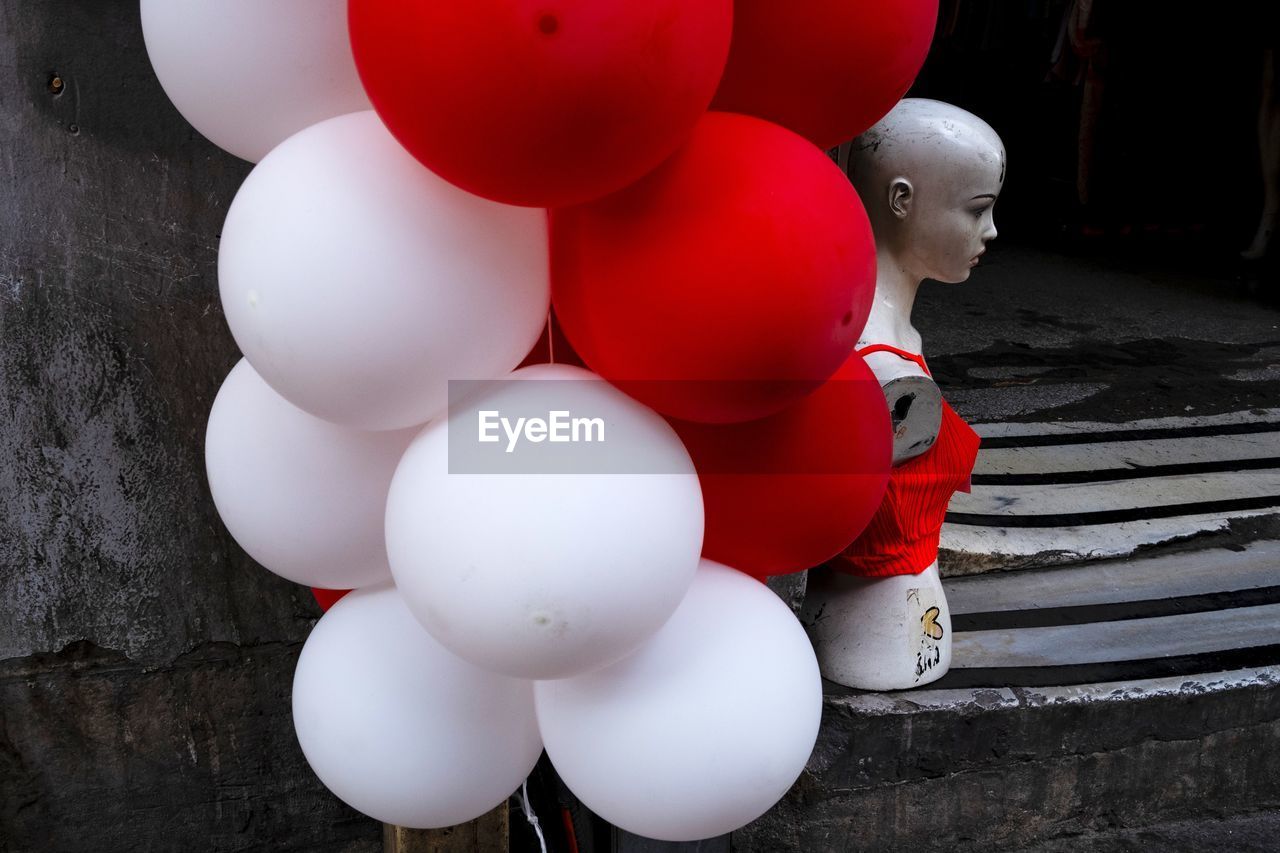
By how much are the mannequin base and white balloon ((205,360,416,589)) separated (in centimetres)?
98

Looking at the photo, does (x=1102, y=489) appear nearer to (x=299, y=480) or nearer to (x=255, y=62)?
(x=299, y=480)

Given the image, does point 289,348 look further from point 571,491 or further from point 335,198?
point 571,491

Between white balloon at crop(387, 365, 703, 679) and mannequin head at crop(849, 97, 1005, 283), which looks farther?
mannequin head at crop(849, 97, 1005, 283)

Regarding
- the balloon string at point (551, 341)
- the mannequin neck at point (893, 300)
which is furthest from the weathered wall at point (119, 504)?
the mannequin neck at point (893, 300)

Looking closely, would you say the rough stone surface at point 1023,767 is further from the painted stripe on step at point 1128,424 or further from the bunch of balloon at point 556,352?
the painted stripe on step at point 1128,424

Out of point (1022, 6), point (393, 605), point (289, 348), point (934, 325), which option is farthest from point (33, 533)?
point (1022, 6)

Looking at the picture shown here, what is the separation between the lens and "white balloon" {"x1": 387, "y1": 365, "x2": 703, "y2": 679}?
0.71m

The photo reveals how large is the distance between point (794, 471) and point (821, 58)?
1.06 feet

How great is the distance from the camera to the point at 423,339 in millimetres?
727

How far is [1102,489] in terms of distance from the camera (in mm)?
2607

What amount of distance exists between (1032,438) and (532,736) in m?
2.26

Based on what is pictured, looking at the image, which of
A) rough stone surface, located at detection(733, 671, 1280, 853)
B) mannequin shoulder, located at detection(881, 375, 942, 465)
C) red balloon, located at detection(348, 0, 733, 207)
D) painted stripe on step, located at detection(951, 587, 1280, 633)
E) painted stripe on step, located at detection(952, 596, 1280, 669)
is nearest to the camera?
red balloon, located at detection(348, 0, 733, 207)

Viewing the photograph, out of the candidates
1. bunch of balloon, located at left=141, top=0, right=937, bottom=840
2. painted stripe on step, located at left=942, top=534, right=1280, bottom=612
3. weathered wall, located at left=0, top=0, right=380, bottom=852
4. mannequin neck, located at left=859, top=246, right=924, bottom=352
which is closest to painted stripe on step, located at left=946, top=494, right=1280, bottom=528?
painted stripe on step, located at left=942, top=534, right=1280, bottom=612

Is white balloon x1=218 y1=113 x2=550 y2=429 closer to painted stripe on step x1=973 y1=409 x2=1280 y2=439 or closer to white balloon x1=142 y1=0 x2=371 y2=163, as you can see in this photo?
white balloon x1=142 y1=0 x2=371 y2=163
